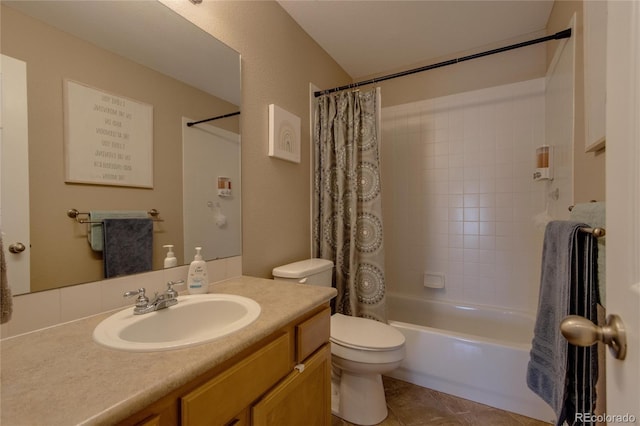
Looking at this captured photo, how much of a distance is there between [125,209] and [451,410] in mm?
1951

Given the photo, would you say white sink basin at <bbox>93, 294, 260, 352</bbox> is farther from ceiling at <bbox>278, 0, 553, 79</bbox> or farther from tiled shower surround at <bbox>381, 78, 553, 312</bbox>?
tiled shower surround at <bbox>381, 78, 553, 312</bbox>

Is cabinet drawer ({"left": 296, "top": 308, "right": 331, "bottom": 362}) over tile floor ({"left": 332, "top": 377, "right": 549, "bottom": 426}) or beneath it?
over

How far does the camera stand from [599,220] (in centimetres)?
85

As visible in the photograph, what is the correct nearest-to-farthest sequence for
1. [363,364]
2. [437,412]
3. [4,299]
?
[4,299] → [363,364] → [437,412]

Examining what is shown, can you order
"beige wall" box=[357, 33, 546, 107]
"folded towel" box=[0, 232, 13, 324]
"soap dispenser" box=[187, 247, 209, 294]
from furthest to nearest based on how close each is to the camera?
1. "beige wall" box=[357, 33, 546, 107]
2. "soap dispenser" box=[187, 247, 209, 294]
3. "folded towel" box=[0, 232, 13, 324]

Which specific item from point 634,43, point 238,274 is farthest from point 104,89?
point 634,43

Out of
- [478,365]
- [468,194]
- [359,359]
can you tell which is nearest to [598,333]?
[359,359]

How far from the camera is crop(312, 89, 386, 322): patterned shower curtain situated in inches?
75.4

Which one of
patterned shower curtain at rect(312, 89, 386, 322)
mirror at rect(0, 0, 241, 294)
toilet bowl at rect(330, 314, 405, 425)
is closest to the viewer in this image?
mirror at rect(0, 0, 241, 294)

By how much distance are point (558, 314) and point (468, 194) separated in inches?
60.6

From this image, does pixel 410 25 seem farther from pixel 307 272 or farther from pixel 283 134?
pixel 307 272

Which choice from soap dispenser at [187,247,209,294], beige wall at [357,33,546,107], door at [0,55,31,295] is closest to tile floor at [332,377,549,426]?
soap dispenser at [187,247,209,294]

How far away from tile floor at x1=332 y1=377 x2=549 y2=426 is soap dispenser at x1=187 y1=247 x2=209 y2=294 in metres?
1.10

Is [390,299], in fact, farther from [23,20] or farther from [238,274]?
[23,20]
